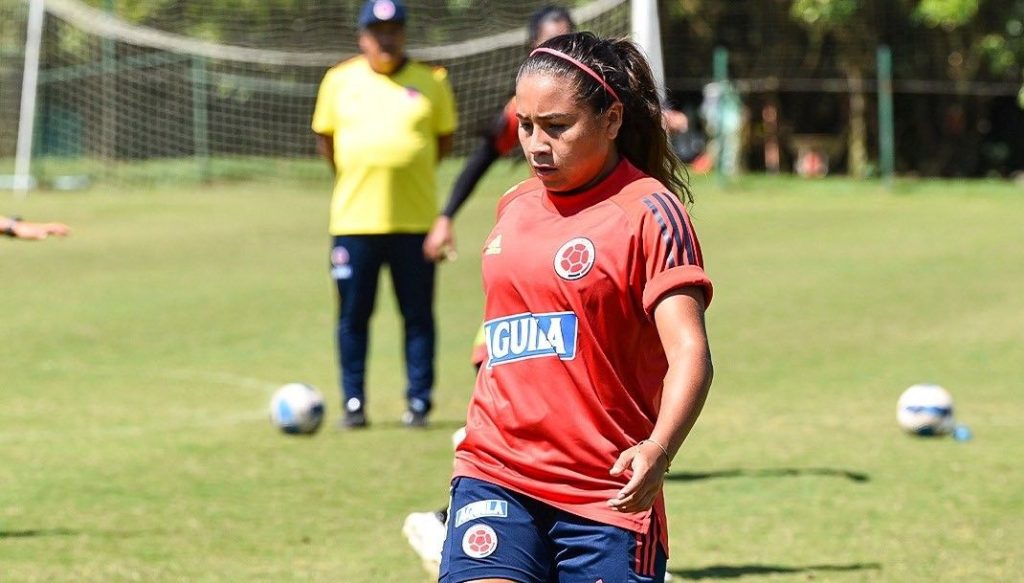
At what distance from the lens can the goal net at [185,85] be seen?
28828mm

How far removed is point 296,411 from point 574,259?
5622 mm

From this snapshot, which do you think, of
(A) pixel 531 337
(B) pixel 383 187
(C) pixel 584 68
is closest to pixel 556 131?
(C) pixel 584 68

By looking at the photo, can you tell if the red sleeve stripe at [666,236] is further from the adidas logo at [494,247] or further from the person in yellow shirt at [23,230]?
the person in yellow shirt at [23,230]

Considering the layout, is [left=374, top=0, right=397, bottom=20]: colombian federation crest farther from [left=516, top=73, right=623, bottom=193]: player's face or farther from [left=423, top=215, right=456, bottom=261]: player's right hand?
[left=516, top=73, right=623, bottom=193]: player's face

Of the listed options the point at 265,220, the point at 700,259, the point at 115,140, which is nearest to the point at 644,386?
the point at 700,259

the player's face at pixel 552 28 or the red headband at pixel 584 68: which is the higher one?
the player's face at pixel 552 28

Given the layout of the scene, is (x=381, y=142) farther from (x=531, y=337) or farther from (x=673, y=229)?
(x=673, y=229)

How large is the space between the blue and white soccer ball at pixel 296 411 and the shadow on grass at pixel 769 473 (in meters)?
2.13

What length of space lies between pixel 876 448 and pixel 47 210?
18.5 m

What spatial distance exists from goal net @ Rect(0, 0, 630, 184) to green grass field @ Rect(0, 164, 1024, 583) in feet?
26.8

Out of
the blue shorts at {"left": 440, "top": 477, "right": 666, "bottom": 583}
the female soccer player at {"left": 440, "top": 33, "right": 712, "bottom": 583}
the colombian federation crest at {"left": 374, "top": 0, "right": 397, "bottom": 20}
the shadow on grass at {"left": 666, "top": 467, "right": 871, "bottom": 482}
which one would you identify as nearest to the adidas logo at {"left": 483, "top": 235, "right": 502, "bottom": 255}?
the female soccer player at {"left": 440, "top": 33, "right": 712, "bottom": 583}

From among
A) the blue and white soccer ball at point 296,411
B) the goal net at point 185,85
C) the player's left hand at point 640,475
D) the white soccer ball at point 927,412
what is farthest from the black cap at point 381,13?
the goal net at point 185,85

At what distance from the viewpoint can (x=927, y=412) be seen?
30.1 ft

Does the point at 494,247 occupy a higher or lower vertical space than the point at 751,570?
higher
